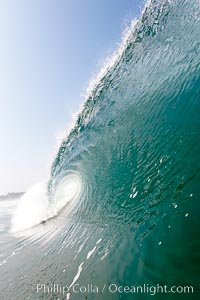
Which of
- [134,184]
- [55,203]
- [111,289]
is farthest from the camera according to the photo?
[55,203]

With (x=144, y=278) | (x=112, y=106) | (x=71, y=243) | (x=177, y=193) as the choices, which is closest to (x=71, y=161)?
(x=112, y=106)

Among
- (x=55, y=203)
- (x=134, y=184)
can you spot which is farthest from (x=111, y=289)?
(x=55, y=203)

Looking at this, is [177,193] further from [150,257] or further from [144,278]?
[144,278]

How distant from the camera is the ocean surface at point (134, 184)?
13.4 feet

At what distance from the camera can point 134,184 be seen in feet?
20.4

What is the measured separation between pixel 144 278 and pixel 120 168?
3.85 m

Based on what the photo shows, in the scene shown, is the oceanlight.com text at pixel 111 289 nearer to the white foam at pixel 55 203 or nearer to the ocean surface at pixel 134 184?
the ocean surface at pixel 134 184

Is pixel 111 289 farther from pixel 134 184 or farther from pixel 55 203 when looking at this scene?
pixel 55 203

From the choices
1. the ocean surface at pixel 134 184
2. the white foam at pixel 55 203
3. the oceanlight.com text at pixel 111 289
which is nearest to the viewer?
the oceanlight.com text at pixel 111 289

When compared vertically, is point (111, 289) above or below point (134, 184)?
below

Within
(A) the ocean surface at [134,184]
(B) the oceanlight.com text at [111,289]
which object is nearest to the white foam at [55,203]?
(A) the ocean surface at [134,184]

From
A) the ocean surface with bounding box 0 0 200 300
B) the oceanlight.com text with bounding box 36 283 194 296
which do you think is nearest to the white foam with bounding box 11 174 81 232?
the ocean surface with bounding box 0 0 200 300

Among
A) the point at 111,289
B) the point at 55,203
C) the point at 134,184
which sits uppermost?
the point at 55,203

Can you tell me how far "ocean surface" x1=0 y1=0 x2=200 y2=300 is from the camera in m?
4.09
